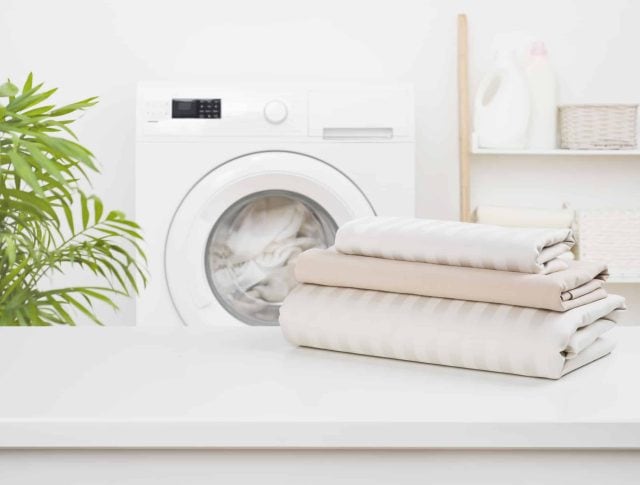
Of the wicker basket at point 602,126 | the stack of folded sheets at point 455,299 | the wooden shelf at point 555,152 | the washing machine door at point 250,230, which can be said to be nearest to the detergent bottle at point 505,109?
the wooden shelf at point 555,152

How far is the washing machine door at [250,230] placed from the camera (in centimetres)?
249

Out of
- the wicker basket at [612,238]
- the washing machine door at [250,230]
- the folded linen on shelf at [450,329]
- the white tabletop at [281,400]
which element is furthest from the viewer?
the wicker basket at [612,238]

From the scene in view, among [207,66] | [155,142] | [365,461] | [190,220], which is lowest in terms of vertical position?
[365,461]

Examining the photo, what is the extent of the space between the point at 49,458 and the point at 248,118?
207cm

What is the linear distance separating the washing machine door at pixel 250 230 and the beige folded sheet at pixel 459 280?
172 cm

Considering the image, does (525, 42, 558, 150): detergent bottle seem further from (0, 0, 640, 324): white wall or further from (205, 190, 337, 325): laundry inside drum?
(205, 190, 337, 325): laundry inside drum

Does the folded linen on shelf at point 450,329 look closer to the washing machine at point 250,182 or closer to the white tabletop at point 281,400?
the white tabletop at point 281,400

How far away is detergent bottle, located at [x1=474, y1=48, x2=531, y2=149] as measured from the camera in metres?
2.82

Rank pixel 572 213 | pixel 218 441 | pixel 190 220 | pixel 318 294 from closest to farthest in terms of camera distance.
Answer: pixel 218 441 < pixel 318 294 < pixel 190 220 < pixel 572 213

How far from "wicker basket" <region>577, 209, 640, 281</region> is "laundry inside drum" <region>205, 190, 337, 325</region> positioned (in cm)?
77

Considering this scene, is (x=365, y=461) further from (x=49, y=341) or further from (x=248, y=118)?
(x=248, y=118)

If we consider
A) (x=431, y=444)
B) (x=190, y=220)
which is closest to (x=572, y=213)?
(x=190, y=220)

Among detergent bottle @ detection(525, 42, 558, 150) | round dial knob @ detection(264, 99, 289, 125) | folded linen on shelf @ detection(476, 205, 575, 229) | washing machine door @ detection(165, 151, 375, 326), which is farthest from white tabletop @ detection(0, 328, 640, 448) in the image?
detergent bottle @ detection(525, 42, 558, 150)

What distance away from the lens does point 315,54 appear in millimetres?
2984
